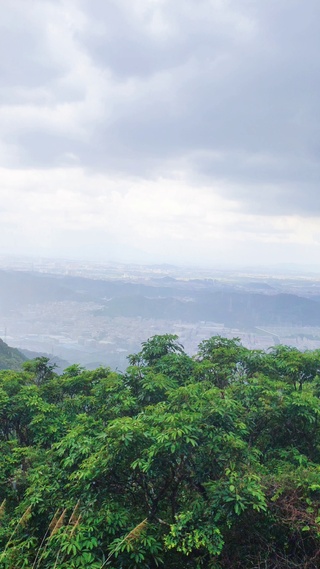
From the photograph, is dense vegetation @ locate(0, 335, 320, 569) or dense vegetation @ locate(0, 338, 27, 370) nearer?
dense vegetation @ locate(0, 335, 320, 569)

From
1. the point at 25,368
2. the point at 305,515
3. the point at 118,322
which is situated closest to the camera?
the point at 305,515

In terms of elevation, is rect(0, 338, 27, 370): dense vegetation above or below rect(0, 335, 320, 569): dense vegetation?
below

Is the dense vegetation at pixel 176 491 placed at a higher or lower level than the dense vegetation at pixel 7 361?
higher

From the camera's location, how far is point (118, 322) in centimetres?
17212

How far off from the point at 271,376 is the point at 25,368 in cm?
739

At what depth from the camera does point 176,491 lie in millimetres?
5426

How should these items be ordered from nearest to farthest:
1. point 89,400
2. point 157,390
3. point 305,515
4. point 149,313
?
1. point 305,515
2. point 157,390
3. point 89,400
4. point 149,313

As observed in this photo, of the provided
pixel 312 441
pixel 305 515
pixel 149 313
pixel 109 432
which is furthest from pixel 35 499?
pixel 149 313

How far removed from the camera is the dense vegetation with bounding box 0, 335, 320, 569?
4.52 meters

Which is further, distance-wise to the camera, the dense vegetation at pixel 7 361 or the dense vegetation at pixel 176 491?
the dense vegetation at pixel 7 361

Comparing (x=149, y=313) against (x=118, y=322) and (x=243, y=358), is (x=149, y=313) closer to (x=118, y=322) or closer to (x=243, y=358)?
(x=118, y=322)

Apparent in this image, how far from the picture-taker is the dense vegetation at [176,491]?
452 cm

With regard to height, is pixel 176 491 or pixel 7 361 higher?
pixel 176 491

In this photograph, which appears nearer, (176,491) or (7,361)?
(176,491)
